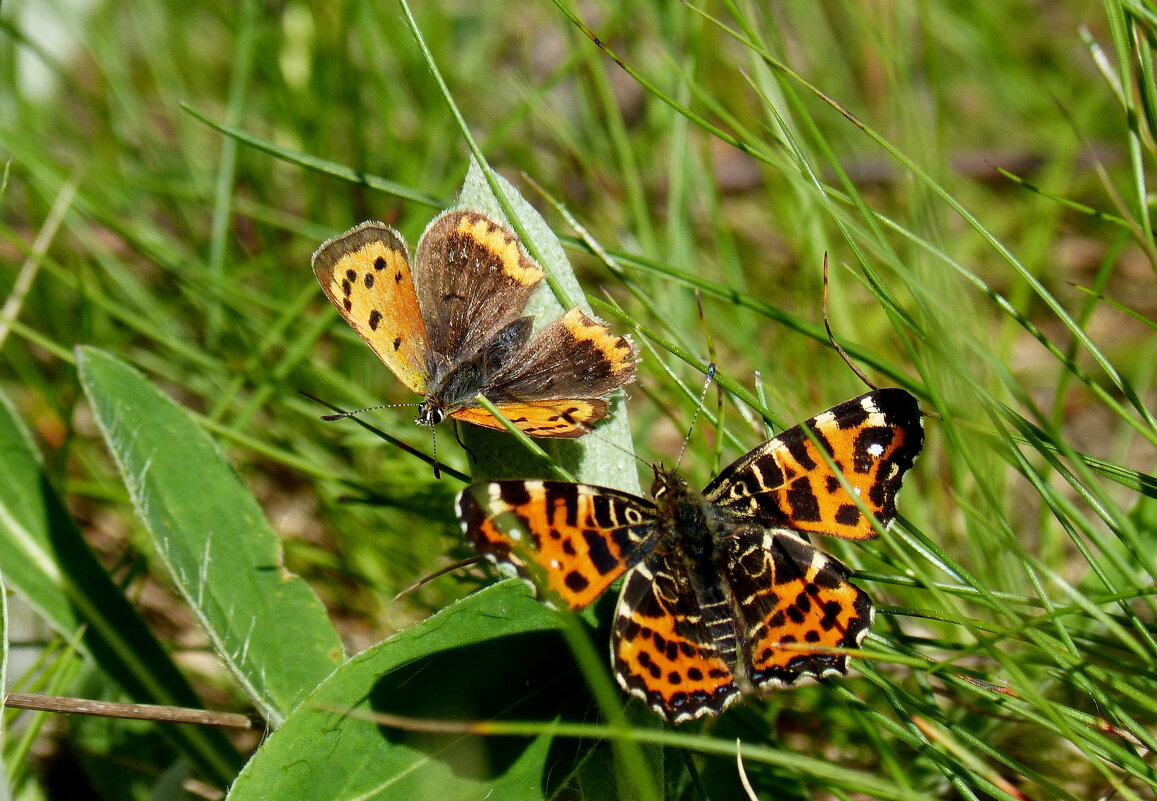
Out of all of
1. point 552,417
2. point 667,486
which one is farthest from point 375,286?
point 667,486

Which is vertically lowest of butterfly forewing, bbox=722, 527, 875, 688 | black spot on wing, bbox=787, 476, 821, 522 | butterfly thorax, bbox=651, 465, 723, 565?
butterfly forewing, bbox=722, 527, 875, 688

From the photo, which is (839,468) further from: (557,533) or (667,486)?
(557,533)

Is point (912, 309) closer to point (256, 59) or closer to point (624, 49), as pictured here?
point (624, 49)

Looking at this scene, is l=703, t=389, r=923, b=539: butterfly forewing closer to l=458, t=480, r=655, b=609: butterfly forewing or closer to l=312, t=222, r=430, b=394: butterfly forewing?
l=458, t=480, r=655, b=609: butterfly forewing

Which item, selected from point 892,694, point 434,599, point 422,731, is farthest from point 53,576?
point 892,694

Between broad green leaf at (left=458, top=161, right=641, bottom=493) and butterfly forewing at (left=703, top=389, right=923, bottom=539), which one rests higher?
broad green leaf at (left=458, top=161, right=641, bottom=493)

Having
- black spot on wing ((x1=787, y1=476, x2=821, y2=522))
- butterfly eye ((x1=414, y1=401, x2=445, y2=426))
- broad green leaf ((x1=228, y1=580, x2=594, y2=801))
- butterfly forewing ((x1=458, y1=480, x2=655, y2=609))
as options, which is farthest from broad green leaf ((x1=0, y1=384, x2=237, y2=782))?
black spot on wing ((x1=787, y1=476, x2=821, y2=522))
